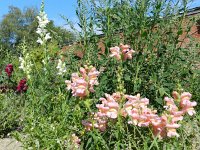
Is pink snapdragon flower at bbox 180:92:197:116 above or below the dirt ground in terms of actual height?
above

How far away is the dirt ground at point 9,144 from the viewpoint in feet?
17.6

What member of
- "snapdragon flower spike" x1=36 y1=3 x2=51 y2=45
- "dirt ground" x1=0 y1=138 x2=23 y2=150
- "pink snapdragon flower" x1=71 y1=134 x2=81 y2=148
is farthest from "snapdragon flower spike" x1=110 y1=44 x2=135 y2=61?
"snapdragon flower spike" x1=36 y1=3 x2=51 y2=45

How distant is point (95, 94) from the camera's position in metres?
4.50

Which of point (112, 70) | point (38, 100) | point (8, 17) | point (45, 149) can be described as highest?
point (8, 17)

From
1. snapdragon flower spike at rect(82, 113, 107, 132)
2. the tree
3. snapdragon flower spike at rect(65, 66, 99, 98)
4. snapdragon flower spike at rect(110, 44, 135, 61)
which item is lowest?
snapdragon flower spike at rect(82, 113, 107, 132)

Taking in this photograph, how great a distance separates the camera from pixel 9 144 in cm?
560

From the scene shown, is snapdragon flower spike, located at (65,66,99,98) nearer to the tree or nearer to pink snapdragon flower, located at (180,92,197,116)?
pink snapdragon flower, located at (180,92,197,116)

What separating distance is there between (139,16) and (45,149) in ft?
5.21

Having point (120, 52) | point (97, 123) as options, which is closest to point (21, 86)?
point (120, 52)

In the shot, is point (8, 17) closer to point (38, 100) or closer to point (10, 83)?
point (10, 83)

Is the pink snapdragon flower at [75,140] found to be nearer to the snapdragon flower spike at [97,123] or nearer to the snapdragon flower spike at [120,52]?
the snapdragon flower spike at [97,123]

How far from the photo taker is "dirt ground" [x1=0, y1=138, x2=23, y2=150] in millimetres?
5376

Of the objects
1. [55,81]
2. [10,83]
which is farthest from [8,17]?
[55,81]

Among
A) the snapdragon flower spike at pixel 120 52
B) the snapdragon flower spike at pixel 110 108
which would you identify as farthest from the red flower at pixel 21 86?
the snapdragon flower spike at pixel 110 108
